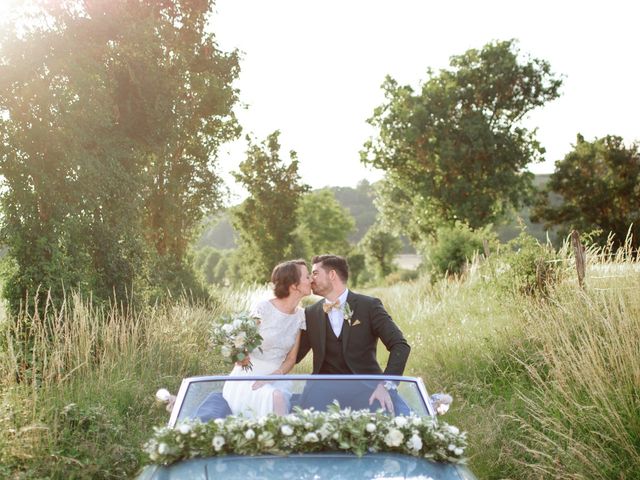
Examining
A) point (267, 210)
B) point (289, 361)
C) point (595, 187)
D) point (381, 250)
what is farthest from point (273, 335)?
point (381, 250)

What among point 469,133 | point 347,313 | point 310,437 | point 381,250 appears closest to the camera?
point 310,437

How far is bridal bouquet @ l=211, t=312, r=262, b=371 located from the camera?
225 inches

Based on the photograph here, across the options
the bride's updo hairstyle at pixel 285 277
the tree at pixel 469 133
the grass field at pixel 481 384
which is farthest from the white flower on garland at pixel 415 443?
the tree at pixel 469 133

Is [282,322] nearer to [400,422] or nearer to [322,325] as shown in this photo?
[322,325]

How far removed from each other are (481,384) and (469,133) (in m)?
33.6

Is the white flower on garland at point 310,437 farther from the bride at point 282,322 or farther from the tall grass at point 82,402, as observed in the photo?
the tall grass at point 82,402

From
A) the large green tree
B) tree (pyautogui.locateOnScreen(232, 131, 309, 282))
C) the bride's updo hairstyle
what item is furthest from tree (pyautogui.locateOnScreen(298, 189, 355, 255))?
the bride's updo hairstyle

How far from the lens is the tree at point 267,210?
32.6m

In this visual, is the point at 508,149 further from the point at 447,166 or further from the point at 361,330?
the point at 361,330

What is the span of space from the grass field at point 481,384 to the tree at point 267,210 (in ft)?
66.8

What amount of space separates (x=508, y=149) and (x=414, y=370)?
32764 mm

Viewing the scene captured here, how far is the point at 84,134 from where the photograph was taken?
12766 mm

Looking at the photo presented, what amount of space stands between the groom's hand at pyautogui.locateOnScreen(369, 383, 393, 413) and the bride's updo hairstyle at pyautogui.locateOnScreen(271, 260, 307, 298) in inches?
85.2

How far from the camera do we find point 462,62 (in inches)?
1720
